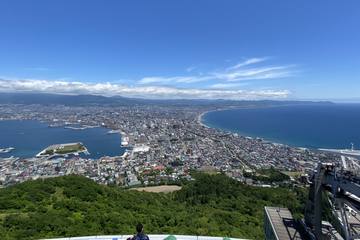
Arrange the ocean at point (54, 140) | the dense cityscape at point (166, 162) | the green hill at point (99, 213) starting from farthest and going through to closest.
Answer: the ocean at point (54, 140) < the dense cityscape at point (166, 162) < the green hill at point (99, 213)

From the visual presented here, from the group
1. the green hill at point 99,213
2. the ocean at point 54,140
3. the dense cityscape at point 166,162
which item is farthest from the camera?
the ocean at point 54,140


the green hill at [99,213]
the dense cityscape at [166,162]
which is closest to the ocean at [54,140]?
the dense cityscape at [166,162]

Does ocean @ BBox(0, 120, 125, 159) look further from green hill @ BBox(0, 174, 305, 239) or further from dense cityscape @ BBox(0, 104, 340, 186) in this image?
green hill @ BBox(0, 174, 305, 239)

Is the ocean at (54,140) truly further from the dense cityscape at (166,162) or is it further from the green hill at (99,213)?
the green hill at (99,213)

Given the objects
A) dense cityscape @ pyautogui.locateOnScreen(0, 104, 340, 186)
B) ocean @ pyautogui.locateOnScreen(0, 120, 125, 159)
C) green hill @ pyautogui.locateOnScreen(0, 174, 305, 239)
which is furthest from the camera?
ocean @ pyautogui.locateOnScreen(0, 120, 125, 159)

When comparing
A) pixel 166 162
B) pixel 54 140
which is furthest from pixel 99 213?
pixel 54 140

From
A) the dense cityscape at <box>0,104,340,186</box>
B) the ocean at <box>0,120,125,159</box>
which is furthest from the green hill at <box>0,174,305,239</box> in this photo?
the ocean at <box>0,120,125,159</box>

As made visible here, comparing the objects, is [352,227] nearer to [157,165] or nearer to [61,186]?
A: [61,186]
